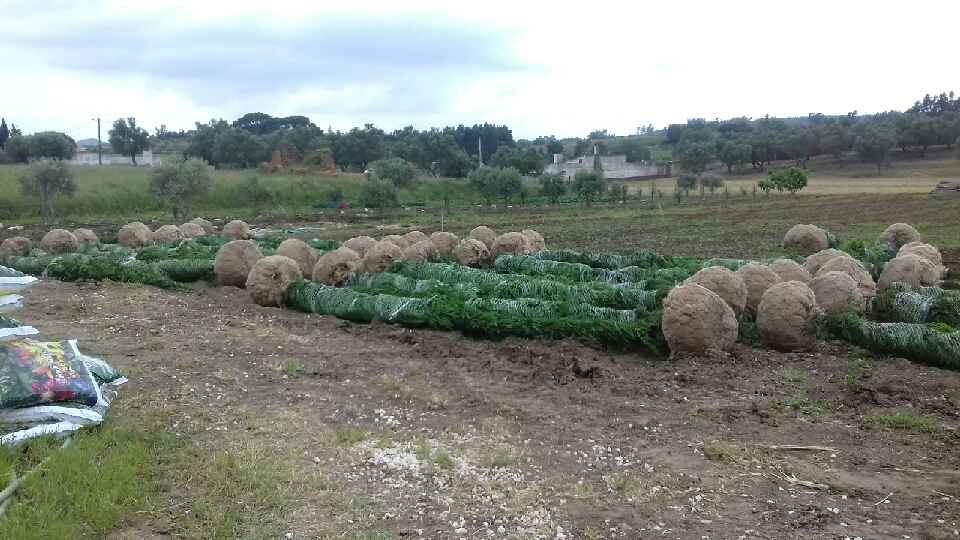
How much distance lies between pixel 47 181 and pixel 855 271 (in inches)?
1598

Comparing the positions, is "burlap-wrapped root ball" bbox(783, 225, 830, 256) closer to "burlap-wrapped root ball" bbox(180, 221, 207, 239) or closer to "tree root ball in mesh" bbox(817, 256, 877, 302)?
"tree root ball in mesh" bbox(817, 256, 877, 302)

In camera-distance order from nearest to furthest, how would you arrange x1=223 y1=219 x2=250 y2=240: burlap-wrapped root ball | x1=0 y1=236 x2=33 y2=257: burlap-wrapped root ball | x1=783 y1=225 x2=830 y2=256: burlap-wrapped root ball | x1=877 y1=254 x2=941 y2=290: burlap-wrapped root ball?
x1=877 y1=254 x2=941 y2=290: burlap-wrapped root ball < x1=783 y1=225 x2=830 y2=256: burlap-wrapped root ball < x1=0 y1=236 x2=33 y2=257: burlap-wrapped root ball < x1=223 y1=219 x2=250 y2=240: burlap-wrapped root ball

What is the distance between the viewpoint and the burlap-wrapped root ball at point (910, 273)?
1394 cm

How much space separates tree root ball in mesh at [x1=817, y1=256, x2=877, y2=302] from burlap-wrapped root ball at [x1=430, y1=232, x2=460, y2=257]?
847 centimetres

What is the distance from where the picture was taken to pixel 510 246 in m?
18.5

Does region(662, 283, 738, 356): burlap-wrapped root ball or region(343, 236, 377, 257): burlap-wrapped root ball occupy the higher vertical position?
region(343, 236, 377, 257): burlap-wrapped root ball

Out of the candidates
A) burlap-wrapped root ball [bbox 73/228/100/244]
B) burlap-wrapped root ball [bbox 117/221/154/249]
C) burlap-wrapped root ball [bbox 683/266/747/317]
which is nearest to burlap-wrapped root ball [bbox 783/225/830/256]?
burlap-wrapped root ball [bbox 683/266/747/317]

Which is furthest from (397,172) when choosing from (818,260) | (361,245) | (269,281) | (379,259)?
Result: (818,260)

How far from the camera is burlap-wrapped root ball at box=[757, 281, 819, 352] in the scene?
11047mm

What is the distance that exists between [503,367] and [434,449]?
10.3 ft

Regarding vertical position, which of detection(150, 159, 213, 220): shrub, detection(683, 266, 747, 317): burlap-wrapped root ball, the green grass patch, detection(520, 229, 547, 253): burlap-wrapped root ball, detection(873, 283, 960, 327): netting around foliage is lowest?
the green grass patch

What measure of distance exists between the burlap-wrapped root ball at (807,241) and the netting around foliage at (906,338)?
11137 millimetres

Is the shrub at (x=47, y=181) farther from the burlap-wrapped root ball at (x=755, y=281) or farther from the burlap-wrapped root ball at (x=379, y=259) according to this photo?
the burlap-wrapped root ball at (x=755, y=281)

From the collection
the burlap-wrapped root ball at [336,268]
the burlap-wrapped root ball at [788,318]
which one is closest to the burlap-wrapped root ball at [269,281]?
the burlap-wrapped root ball at [336,268]
